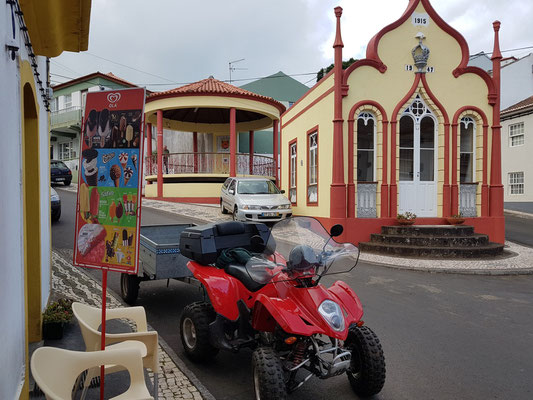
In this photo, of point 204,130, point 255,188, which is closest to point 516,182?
point 255,188

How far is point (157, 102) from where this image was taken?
807 inches

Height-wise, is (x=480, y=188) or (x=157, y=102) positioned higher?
(x=157, y=102)

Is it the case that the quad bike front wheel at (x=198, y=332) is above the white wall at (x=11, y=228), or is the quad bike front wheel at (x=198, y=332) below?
below

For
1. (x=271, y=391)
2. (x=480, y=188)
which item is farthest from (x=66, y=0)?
(x=480, y=188)

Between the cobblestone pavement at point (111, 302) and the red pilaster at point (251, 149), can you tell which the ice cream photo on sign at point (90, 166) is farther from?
the red pilaster at point (251, 149)

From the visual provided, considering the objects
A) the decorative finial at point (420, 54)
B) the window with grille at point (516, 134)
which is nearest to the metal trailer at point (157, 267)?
the decorative finial at point (420, 54)

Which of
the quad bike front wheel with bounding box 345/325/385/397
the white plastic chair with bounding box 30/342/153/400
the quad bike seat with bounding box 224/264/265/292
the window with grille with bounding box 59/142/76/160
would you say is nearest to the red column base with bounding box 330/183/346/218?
the quad bike seat with bounding box 224/264/265/292

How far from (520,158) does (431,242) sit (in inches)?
535

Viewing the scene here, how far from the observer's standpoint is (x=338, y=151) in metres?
11.9

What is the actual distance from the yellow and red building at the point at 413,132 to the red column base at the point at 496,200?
0.03m

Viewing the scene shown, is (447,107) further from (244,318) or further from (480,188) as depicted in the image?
(244,318)

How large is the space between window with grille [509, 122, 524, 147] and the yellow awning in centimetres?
2244

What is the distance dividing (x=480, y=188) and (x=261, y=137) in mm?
17438

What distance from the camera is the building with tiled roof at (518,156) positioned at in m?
20.7
